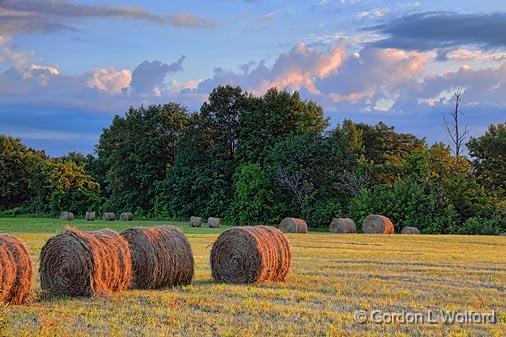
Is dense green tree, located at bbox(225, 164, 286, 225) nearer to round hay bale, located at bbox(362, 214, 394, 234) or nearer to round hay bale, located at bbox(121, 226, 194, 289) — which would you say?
round hay bale, located at bbox(362, 214, 394, 234)

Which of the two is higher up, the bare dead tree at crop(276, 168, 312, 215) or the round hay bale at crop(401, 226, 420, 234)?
the bare dead tree at crop(276, 168, 312, 215)

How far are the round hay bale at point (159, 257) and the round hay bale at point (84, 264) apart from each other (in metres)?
0.43

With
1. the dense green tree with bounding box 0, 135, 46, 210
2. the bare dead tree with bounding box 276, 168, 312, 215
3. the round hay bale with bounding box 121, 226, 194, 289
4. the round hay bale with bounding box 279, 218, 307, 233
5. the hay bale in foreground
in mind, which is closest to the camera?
the hay bale in foreground

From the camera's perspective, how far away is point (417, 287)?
1377 cm

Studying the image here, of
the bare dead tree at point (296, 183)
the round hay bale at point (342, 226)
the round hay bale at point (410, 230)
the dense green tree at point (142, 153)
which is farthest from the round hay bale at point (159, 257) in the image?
the dense green tree at point (142, 153)

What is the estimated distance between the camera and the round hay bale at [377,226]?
39.4m

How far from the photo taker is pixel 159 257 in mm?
13398

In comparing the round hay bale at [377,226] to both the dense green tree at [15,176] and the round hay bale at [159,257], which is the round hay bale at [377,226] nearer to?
the round hay bale at [159,257]

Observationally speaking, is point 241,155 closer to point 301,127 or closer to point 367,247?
point 301,127

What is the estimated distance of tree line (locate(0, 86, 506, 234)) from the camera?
45375mm

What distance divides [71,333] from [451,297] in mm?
6928

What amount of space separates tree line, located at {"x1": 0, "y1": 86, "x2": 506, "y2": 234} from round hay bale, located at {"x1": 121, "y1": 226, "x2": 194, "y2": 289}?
104 feet

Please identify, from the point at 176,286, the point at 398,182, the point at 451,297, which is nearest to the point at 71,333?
the point at 176,286

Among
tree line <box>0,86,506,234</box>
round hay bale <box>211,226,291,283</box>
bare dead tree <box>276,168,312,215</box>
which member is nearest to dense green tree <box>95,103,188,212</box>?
tree line <box>0,86,506,234</box>
